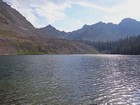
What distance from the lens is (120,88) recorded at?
5925cm

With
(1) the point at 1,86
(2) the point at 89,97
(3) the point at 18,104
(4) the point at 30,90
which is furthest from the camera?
(1) the point at 1,86

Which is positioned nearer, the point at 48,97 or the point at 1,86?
the point at 48,97

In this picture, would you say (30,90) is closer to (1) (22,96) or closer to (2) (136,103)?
(1) (22,96)

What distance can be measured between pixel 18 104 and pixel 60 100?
25.3ft

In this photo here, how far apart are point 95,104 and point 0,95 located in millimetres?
18097

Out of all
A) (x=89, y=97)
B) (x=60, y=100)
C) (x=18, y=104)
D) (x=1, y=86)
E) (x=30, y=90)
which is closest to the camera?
(x=18, y=104)

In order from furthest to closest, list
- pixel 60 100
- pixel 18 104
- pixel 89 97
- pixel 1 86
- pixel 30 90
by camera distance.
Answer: pixel 1 86, pixel 30 90, pixel 89 97, pixel 60 100, pixel 18 104

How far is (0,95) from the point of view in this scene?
4678 centimetres

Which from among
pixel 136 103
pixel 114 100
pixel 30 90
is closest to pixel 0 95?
pixel 30 90

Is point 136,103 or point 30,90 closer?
point 136,103

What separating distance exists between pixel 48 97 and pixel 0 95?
9.08m

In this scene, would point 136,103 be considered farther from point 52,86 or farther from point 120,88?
point 52,86

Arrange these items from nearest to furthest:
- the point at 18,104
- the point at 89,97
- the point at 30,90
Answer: the point at 18,104 → the point at 89,97 → the point at 30,90

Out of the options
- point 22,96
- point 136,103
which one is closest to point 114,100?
point 136,103
